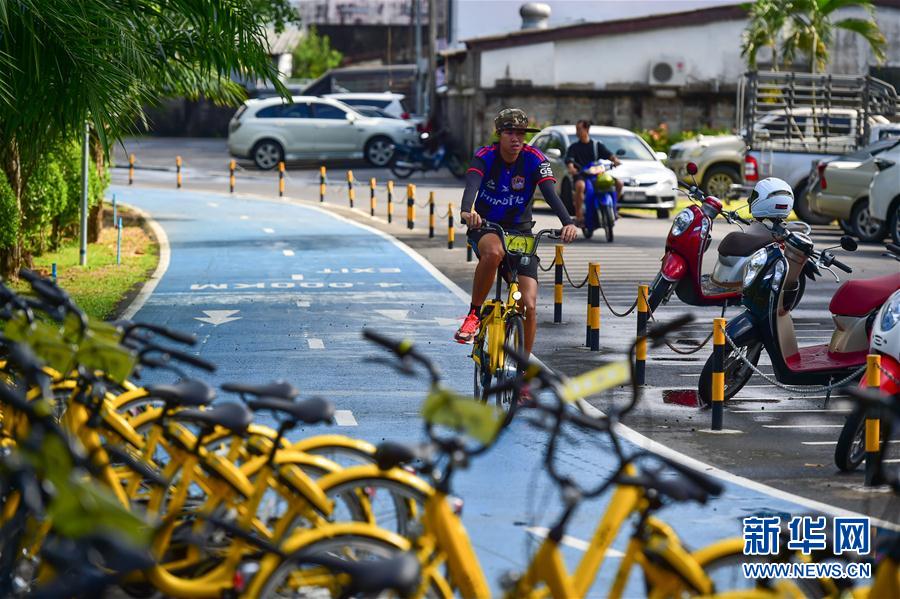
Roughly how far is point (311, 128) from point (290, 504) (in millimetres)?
35534

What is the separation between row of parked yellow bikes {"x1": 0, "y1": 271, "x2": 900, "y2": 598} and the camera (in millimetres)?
4344

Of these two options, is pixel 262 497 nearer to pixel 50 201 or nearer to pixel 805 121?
pixel 50 201

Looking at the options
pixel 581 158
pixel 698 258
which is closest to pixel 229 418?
pixel 698 258

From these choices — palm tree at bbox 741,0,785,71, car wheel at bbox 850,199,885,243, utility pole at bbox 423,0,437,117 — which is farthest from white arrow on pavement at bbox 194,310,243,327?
utility pole at bbox 423,0,437,117

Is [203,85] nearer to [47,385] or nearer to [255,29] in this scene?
[255,29]

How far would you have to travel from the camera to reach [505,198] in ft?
36.4

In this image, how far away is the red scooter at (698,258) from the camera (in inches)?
558

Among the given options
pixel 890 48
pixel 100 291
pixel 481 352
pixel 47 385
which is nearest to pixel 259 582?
pixel 47 385

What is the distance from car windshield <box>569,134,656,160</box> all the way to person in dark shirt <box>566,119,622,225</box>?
4050mm

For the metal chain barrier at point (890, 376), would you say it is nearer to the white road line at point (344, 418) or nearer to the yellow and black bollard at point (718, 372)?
the yellow and black bollard at point (718, 372)

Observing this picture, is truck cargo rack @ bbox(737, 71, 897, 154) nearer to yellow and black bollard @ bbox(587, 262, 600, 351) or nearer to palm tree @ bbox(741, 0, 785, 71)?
palm tree @ bbox(741, 0, 785, 71)

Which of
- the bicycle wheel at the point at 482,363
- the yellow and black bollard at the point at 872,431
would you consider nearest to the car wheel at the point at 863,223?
the bicycle wheel at the point at 482,363

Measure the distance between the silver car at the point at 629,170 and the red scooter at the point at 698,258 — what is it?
42.3 feet

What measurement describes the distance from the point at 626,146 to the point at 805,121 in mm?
4677
